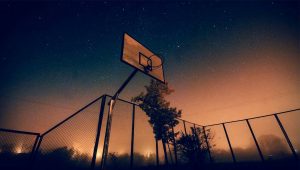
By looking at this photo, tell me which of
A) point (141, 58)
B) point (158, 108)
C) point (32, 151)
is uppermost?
point (158, 108)

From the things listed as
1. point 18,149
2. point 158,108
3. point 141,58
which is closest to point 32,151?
point 18,149

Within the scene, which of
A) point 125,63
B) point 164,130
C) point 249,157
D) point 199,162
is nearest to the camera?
point 125,63

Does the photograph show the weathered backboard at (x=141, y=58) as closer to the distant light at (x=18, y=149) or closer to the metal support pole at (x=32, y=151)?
the metal support pole at (x=32, y=151)

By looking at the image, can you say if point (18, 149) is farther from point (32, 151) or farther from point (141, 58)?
point (141, 58)

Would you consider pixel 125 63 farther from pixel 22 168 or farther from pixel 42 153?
pixel 22 168

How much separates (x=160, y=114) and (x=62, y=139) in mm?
12957

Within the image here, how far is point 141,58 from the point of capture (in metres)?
5.54

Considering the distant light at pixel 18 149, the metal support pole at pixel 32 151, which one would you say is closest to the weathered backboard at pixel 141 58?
the metal support pole at pixel 32 151

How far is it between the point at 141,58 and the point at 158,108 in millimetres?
13478

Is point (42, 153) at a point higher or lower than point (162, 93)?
lower

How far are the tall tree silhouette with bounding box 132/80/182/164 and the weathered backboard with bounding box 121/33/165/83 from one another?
38.7 feet

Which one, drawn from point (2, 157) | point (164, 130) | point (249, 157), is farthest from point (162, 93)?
point (249, 157)

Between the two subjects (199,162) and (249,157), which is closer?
(199,162)

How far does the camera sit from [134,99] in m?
18.8
